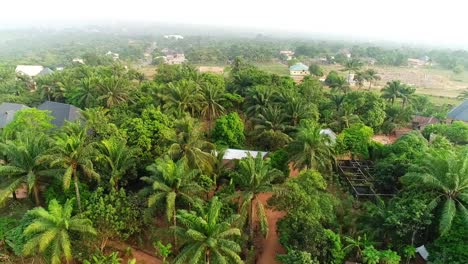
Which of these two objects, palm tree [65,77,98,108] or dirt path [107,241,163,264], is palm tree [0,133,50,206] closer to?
dirt path [107,241,163,264]

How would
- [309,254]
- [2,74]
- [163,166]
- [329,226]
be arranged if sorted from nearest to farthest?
[309,254] < [163,166] < [329,226] < [2,74]

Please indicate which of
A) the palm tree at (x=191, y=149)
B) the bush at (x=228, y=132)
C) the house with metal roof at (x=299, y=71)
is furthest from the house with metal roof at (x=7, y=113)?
the house with metal roof at (x=299, y=71)

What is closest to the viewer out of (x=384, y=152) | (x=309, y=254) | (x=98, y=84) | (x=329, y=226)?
(x=309, y=254)

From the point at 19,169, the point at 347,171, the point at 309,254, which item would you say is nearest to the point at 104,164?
the point at 19,169

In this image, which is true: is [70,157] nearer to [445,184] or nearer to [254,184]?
[254,184]

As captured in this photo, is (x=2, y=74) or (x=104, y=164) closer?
(x=104, y=164)

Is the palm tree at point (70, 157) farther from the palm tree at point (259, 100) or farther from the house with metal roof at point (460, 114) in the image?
the house with metal roof at point (460, 114)

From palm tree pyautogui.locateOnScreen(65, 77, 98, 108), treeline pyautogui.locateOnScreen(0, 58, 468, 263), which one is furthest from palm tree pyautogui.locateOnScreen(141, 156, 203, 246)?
palm tree pyautogui.locateOnScreen(65, 77, 98, 108)

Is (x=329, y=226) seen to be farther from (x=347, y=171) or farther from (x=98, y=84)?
(x=98, y=84)
